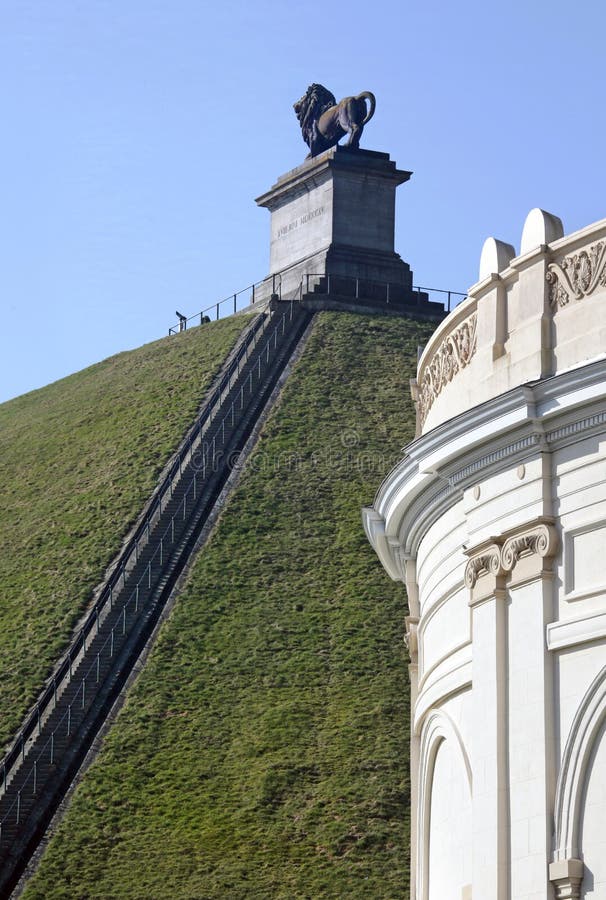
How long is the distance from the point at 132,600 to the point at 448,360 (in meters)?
28.8

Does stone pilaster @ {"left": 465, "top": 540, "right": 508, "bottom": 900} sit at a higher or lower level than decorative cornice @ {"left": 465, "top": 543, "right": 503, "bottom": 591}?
lower

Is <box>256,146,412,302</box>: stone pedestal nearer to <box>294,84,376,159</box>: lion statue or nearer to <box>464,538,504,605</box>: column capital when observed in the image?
<box>294,84,376,159</box>: lion statue

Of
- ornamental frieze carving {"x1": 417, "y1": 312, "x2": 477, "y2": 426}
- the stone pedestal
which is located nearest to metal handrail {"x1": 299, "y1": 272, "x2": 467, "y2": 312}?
the stone pedestal

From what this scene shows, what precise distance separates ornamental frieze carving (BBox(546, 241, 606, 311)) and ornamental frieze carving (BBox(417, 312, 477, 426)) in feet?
5.97

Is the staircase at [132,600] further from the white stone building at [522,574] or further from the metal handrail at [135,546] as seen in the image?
the white stone building at [522,574]

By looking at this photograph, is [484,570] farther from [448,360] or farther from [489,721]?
[448,360]

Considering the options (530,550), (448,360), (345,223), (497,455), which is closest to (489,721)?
(530,550)

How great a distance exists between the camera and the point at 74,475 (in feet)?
205

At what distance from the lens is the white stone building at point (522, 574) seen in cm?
1836

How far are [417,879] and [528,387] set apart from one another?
742 cm

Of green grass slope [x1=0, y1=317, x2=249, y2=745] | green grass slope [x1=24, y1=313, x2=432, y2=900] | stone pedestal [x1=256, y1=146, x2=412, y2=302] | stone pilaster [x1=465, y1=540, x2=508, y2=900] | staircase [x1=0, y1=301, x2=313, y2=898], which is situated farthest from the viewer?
stone pedestal [x1=256, y1=146, x2=412, y2=302]

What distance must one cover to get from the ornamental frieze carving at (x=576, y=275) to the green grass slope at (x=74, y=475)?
26731 mm

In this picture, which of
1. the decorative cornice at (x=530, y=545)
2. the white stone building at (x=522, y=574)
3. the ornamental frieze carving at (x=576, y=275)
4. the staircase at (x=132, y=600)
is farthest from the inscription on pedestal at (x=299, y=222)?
the decorative cornice at (x=530, y=545)

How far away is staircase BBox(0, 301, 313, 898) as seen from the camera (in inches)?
1608
